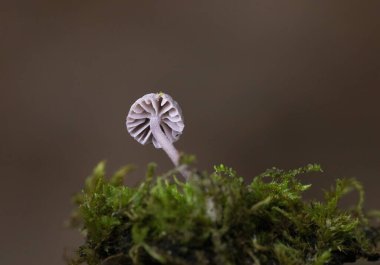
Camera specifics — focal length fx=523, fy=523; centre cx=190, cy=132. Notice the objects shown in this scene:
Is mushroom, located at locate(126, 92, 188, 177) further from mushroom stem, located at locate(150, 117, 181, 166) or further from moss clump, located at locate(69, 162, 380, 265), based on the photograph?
moss clump, located at locate(69, 162, 380, 265)

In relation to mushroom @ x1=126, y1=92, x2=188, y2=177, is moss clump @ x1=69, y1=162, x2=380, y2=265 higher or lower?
lower

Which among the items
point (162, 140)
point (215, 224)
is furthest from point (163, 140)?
point (215, 224)

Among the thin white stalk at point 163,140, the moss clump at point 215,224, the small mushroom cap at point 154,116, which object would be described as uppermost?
the small mushroom cap at point 154,116

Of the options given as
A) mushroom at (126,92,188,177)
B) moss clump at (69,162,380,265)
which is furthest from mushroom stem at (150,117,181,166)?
moss clump at (69,162,380,265)

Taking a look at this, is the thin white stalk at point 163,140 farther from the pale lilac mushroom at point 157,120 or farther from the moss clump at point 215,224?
the moss clump at point 215,224

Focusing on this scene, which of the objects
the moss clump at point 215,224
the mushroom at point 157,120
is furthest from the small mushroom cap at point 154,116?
the moss clump at point 215,224

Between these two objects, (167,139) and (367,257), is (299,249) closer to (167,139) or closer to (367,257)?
(367,257)

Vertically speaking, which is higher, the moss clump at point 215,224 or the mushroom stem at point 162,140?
the mushroom stem at point 162,140

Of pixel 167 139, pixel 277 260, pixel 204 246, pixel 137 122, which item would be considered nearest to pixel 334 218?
pixel 277 260

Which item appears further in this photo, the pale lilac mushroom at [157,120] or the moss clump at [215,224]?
the pale lilac mushroom at [157,120]
